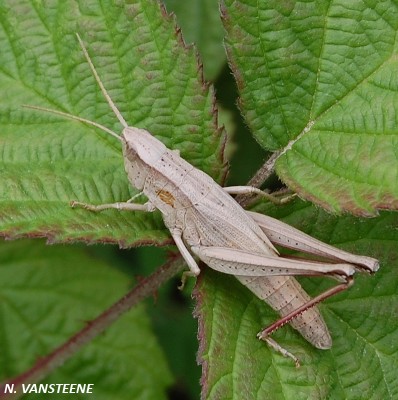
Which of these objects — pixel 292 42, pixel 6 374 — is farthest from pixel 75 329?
pixel 292 42

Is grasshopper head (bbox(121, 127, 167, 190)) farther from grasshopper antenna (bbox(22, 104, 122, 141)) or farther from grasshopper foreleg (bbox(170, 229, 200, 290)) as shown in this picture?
Answer: grasshopper foreleg (bbox(170, 229, 200, 290))

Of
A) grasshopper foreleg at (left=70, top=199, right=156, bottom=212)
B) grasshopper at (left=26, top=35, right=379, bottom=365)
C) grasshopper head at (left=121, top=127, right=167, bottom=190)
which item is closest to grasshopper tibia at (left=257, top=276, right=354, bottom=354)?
grasshopper at (left=26, top=35, right=379, bottom=365)

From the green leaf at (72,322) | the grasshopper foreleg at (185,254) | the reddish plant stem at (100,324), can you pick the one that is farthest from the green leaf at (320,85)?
the green leaf at (72,322)

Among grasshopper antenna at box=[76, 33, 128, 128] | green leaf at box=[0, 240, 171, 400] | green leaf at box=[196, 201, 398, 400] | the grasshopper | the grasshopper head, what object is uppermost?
grasshopper antenna at box=[76, 33, 128, 128]

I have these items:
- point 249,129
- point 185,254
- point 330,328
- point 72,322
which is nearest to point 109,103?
point 249,129

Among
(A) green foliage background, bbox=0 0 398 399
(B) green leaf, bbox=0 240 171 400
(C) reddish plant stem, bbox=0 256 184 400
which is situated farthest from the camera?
(B) green leaf, bbox=0 240 171 400

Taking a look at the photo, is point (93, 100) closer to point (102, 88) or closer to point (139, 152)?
point (102, 88)

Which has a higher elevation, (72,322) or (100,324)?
(100,324)

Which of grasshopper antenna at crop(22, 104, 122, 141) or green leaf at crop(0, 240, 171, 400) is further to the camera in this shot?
green leaf at crop(0, 240, 171, 400)
